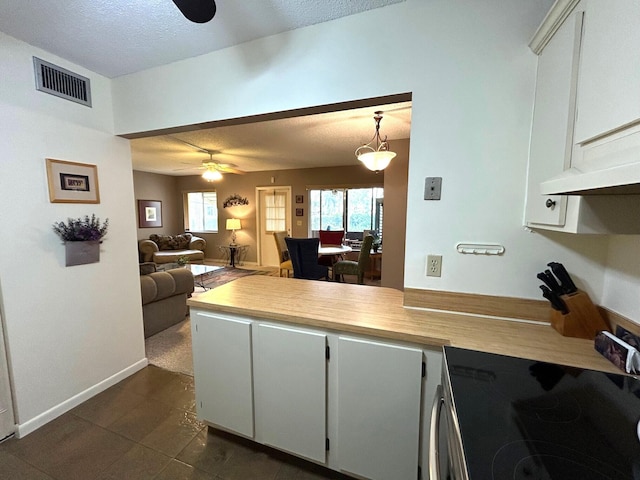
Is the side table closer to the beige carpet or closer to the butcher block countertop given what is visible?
the beige carpet

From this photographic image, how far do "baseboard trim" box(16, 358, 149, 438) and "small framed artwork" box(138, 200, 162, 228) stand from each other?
5.54m

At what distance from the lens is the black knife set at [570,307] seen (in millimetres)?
1134

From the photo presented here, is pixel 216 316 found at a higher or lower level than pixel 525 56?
lower

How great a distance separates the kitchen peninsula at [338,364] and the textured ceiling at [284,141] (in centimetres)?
192

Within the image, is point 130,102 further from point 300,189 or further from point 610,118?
point 300,189

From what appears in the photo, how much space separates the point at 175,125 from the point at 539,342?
2.44 metres

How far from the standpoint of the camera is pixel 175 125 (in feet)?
6.14

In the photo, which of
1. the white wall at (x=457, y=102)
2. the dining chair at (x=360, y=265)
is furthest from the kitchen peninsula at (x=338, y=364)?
the dining chair at (x=360, y=265)

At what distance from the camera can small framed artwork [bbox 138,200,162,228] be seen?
677cm

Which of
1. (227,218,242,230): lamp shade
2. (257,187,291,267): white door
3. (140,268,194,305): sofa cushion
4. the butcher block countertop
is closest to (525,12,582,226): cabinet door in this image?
the butcher block countertop

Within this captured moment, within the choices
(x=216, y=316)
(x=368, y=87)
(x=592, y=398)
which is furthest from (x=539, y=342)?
(x=216, y=316)

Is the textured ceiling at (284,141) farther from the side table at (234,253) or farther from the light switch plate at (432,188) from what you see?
the side table at (234,253)

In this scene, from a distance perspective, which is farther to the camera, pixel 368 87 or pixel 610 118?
pixel 368 87

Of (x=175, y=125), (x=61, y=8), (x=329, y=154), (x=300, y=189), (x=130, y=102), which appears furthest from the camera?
(x=300, y=189)
